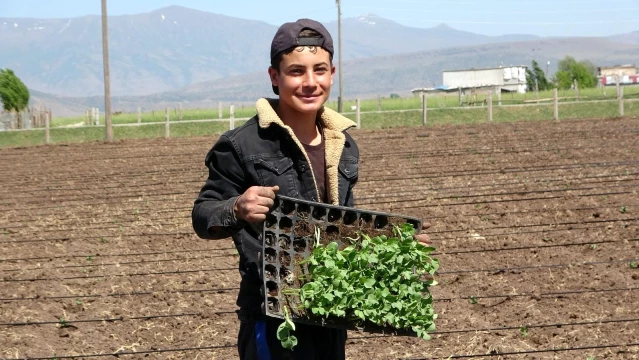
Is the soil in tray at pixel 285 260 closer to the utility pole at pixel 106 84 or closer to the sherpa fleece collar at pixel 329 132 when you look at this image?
the sherpa fleece collar at pixel 329 132

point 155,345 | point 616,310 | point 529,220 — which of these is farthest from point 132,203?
point 616,310

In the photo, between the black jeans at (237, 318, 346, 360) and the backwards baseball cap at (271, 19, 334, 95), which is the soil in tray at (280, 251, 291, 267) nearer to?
the black jeans at (237, 318, 346, 360)

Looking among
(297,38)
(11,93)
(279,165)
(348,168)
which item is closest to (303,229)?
(279,165)

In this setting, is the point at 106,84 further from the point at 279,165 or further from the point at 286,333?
the point at 286,333

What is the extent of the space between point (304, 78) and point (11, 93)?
46.3 m

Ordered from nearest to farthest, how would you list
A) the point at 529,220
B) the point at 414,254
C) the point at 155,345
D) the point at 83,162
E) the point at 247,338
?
→ the point at 414,254, the point at 247,338, the point at 155,345, the point at 529,220, the point at 83,162

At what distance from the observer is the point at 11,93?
4653cm

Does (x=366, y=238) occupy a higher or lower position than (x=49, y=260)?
higher

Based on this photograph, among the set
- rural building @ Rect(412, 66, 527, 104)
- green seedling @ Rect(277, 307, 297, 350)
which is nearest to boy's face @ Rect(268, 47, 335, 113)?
green seedling @ Rect(277, 307, 297, 350)

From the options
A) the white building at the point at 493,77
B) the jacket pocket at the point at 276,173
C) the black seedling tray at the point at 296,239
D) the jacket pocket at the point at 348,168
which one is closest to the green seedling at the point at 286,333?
the black seedling tray at the point at 296,239

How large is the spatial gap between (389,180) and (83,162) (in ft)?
24.6

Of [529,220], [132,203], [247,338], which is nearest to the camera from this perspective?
[247,338]

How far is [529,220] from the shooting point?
365 inches

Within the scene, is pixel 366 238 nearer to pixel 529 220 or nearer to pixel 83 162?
pixel 529 220
